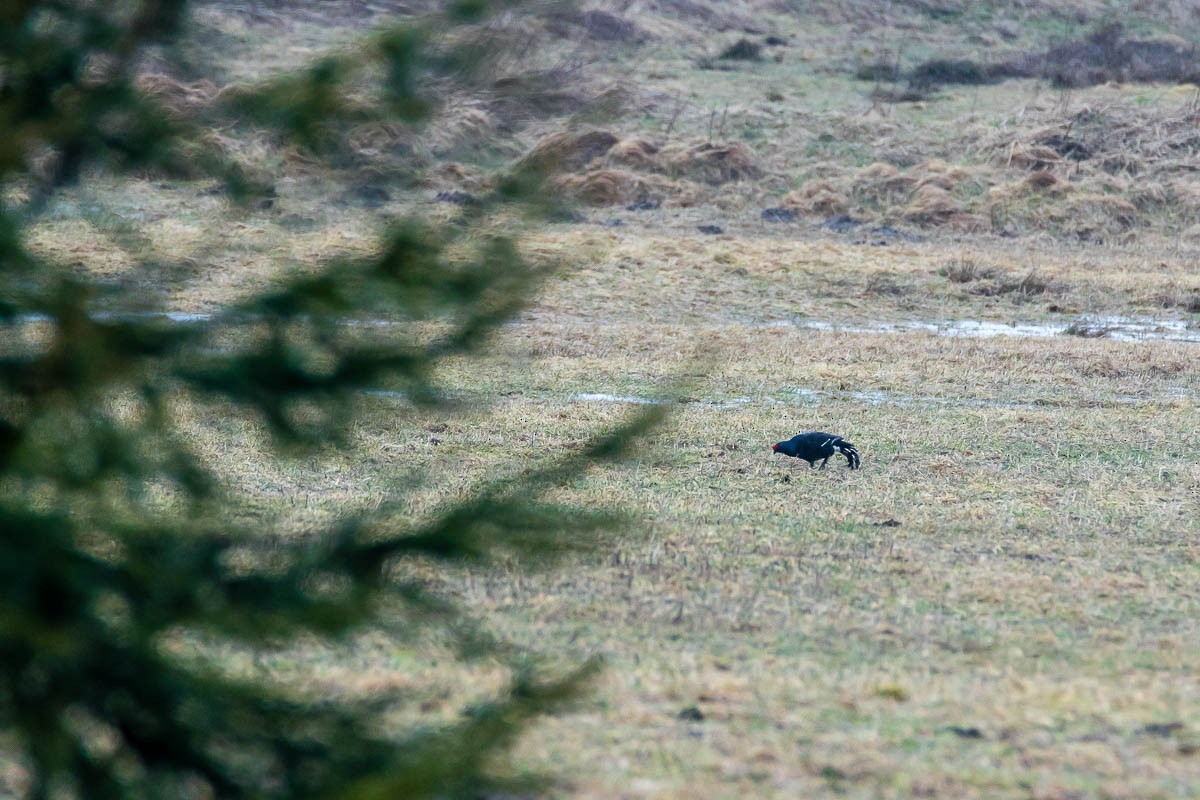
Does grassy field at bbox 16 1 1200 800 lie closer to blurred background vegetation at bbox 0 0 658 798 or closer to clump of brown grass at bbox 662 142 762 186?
blurred background vegetation at bbox 0 0 658 798

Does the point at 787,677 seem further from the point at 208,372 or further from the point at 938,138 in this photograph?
the point at 938,138

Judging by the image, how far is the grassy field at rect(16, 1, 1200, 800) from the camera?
13.1ft

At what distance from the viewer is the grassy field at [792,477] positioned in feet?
13.1

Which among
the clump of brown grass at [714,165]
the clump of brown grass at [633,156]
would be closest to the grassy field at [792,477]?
the clump of brown grass at [714,165]

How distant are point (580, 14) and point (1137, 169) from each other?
80.2 feet

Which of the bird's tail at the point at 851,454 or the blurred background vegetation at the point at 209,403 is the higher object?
the blurred background vegetation at the point at 209,403

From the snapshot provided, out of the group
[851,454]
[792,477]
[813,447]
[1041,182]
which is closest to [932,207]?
[1041,182]

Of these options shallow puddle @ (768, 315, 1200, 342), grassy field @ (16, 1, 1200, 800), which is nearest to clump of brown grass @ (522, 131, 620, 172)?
grassy field @ (16, 1, 1200, 800)

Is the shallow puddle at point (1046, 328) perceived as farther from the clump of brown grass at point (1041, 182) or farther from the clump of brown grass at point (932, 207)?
the clump of brown grass at point (1041, 182)

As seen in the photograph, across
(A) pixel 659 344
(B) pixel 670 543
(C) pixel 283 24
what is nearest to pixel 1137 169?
(A) pixel 659 344

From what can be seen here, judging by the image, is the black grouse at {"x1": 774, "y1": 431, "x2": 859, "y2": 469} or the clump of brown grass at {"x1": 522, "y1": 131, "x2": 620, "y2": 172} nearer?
the clump of brown grass at {"x1": 522, "y1": 131, "x2": 620, "y2": 172}

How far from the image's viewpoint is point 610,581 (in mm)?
6637

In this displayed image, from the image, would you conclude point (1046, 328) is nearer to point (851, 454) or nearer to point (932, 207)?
point (932, 207)

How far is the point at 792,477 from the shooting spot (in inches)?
368
